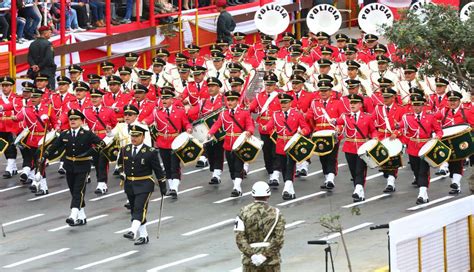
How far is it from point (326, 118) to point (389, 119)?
1220 millimetres

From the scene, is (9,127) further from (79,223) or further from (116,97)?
(79,223)

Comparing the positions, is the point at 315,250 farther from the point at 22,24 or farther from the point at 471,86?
the point at 22,24

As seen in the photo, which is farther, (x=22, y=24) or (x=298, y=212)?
(x=22, y=24)

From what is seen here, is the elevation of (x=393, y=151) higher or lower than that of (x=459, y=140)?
lower

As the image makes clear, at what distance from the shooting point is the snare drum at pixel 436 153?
24.8 m

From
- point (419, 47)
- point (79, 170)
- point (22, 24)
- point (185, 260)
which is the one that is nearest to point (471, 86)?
point (419, 47)

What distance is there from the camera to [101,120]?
88.0 feet

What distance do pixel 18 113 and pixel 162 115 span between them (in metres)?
2.66

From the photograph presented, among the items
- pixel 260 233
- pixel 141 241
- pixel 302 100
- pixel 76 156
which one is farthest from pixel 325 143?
pixel 260 233

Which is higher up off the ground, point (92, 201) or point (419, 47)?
point (419, 47)

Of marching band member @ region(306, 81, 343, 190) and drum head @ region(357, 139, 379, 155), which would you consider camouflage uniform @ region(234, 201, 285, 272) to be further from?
marching band member @ region(306, 81, 343, 190)

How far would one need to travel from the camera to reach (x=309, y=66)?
105 feet

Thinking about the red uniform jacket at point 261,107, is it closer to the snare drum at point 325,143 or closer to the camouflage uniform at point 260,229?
the snare drum at point 325,143

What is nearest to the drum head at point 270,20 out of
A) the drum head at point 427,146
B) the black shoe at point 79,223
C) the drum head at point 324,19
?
the drum head at point 324,19
